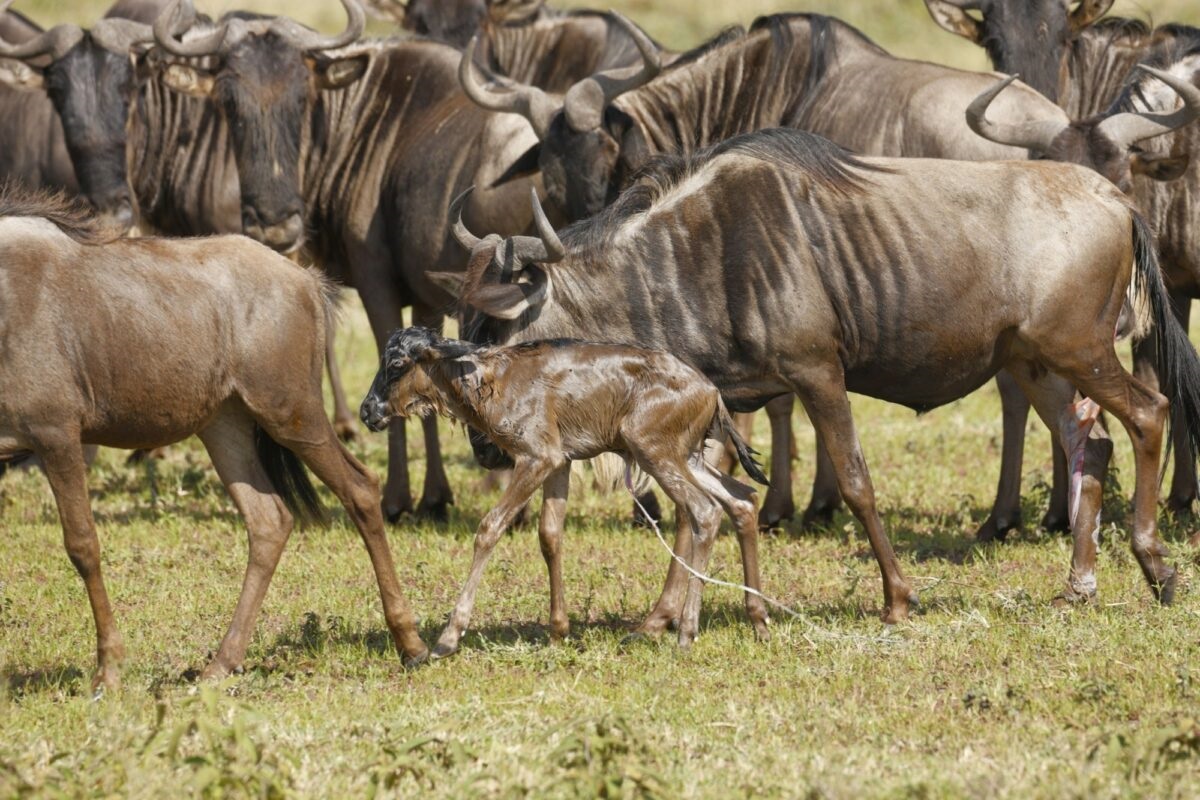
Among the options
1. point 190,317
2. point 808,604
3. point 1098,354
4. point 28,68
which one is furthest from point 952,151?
point 28,68

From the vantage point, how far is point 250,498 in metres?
6.51

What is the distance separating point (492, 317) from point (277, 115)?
3.72m

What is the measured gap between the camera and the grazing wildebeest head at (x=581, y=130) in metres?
8.91

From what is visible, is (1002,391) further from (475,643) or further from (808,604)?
(475,643)

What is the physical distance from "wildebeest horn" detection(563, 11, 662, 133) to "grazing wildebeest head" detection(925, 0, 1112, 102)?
199 centimetres

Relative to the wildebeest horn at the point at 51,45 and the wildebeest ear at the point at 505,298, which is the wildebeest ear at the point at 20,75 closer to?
the wildebeest horn at the point at 51,45

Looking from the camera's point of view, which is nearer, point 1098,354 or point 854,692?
point 854,692

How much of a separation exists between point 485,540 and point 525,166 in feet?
11.4

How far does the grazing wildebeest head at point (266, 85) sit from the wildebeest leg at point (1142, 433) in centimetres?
490

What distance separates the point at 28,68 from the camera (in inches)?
415

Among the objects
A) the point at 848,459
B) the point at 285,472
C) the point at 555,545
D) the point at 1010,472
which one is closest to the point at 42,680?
the point at 285,472

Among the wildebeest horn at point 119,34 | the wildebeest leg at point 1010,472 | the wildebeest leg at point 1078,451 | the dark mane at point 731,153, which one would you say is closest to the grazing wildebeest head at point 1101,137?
the dark mane at point 731,153

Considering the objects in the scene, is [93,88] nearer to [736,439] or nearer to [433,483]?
[433,483]

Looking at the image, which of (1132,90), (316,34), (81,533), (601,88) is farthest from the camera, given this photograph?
(316,34)
